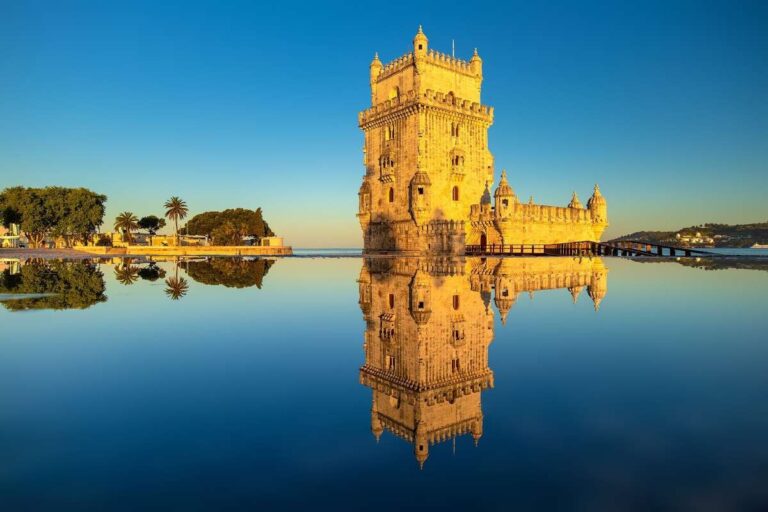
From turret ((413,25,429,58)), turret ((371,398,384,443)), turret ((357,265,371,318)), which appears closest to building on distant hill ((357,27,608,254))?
turret ((413,25,429,58))

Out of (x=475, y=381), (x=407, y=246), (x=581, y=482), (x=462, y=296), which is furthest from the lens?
(x=407, y=246)

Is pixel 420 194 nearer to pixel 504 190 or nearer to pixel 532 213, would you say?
pixel 504 190

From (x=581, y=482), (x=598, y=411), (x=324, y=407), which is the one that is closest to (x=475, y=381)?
(x=598, y=411)

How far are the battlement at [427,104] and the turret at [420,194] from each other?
6363 mm

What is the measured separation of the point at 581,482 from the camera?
322cm

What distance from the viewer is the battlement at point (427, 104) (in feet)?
138

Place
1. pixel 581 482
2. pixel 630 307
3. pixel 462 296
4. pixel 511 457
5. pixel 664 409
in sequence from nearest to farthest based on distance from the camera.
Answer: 1. pixel 581 482
2. pixel 511 457
3. pixel 664 409
4. pixel 630 307
5. pixel 462 296

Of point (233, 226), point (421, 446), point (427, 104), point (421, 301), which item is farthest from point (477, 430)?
point (233, 226)

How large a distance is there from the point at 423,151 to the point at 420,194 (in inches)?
152

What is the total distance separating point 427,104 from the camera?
1647 inches

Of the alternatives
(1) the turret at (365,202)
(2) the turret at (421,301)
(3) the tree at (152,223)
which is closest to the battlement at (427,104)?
(1) the turret at (365,202)

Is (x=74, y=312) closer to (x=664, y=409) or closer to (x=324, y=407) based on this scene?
(x=324, y=407)

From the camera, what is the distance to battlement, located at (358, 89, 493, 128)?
42000 mm

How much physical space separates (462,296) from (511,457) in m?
9.85
